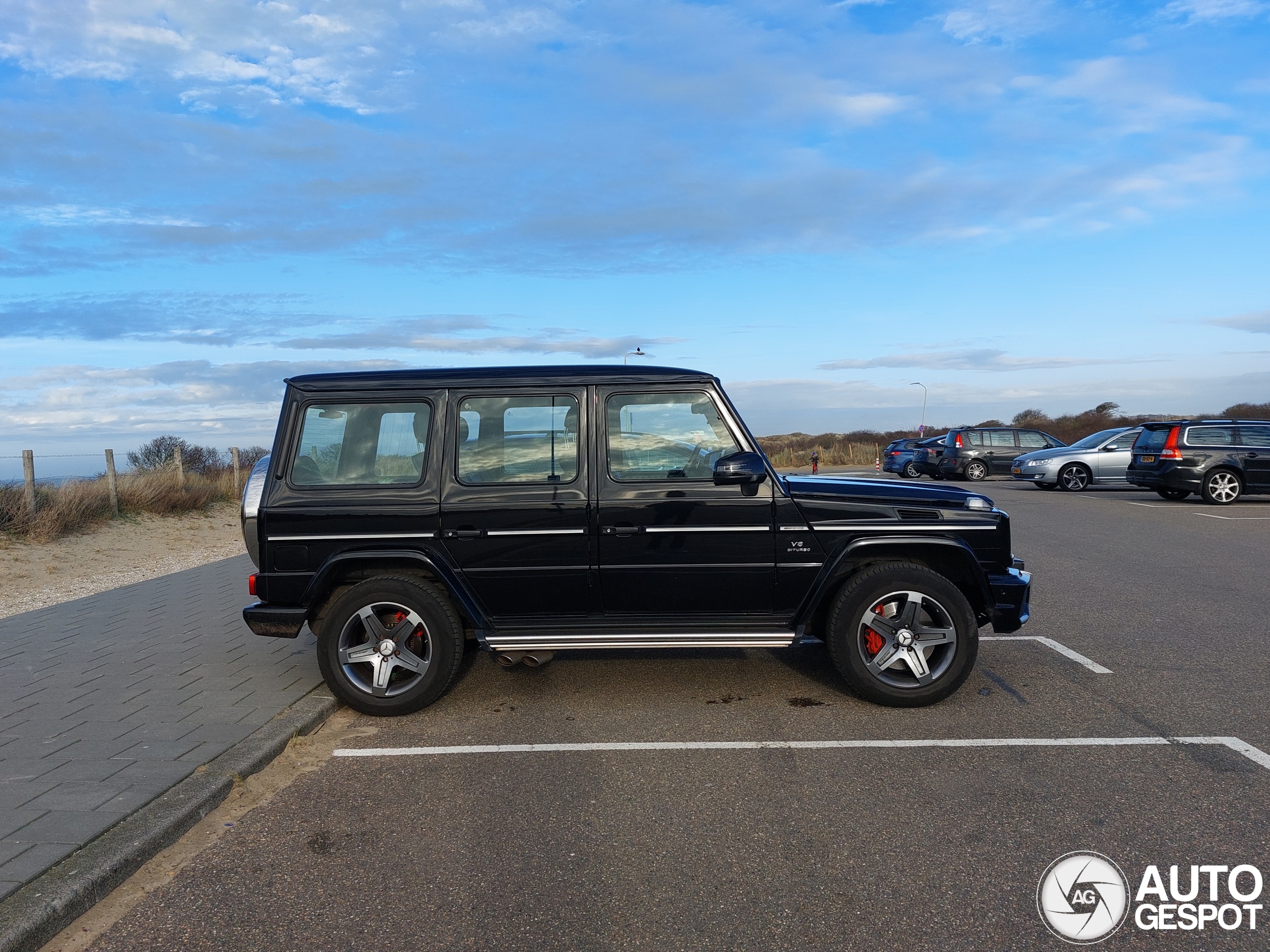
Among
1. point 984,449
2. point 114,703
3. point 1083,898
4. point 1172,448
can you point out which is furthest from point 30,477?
point 984,449

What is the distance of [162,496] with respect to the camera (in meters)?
18.1

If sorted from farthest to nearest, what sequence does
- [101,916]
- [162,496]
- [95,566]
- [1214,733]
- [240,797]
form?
[162,496], [95,566], [1214,733], [240,797], [101,916]

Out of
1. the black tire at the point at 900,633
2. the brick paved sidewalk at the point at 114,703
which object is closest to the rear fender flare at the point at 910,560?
the black tire at the point at 900,633

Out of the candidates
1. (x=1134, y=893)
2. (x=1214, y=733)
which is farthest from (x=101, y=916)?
(x=1214, y=733)

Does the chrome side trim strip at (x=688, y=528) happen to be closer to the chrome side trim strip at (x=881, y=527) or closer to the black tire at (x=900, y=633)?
the chrome side trim strip at (x=881, y=527)

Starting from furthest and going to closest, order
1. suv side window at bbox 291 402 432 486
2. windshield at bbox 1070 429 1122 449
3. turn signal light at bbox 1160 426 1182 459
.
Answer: windshield at bbox 1070 429 1122 449, turn signal light at bbox 1160 426 1182 459, suv side window at bbox 291 402 432 486

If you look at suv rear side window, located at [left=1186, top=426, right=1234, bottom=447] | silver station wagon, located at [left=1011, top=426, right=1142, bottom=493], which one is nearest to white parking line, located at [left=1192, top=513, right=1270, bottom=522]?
suv rear side window, located at [left=1186, top=426, right=1234, bottom=447]

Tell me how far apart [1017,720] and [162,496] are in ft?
55.5

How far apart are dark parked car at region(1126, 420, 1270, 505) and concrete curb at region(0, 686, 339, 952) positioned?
60.6 ft

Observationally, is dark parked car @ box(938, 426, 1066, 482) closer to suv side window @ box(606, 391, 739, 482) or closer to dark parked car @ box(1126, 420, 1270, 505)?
dark parked car @ box(1126, 420, 1270, 505)

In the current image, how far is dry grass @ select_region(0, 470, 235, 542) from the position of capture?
14.1 m

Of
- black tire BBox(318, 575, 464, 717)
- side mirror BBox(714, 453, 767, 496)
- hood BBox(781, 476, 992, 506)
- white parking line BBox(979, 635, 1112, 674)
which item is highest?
side mirror BBox(714, 453, 767, 496)

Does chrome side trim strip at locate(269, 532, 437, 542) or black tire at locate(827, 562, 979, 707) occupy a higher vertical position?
chrome side trim strip at locate(269, 532, 437, 542)

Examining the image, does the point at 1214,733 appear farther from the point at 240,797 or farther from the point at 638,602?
the point at 240,797
